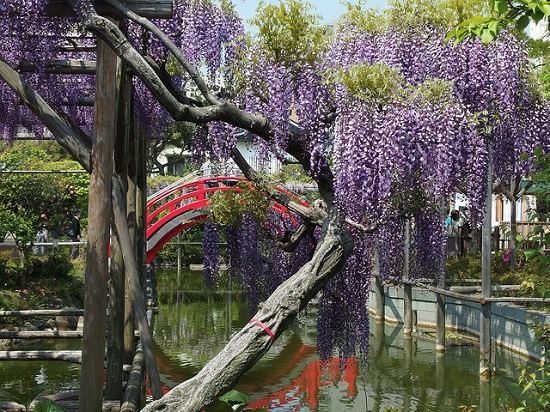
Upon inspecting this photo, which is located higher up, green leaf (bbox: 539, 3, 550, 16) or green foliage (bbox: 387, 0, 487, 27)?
green foliage (bbox: 387, 0, 487, 27)

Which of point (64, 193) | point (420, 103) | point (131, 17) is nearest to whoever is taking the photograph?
point (131, 17)

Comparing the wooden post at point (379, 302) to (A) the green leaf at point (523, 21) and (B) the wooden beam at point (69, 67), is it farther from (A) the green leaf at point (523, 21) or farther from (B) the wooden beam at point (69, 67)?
(A) the green leaf at point (523, 21)

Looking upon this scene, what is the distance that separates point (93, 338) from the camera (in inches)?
188

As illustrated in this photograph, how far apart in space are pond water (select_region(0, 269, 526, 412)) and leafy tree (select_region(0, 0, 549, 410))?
2866mm

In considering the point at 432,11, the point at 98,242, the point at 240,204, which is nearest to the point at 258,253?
the point at 240,204

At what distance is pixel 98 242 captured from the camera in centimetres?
478

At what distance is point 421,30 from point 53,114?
10.6 feet

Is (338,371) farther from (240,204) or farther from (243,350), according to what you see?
(243,350)

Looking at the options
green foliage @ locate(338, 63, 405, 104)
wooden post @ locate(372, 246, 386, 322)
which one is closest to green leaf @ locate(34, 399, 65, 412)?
green foliage @ locate(338, 63, 405, 104)

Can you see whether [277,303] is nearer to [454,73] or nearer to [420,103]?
[420,103]

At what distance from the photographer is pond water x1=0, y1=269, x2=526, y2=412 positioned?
1060 centimetres

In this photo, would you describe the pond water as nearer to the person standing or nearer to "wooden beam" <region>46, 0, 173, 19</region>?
the person standing

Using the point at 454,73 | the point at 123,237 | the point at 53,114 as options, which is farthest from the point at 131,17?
the point at 454,73

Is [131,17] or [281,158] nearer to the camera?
[131,17]
